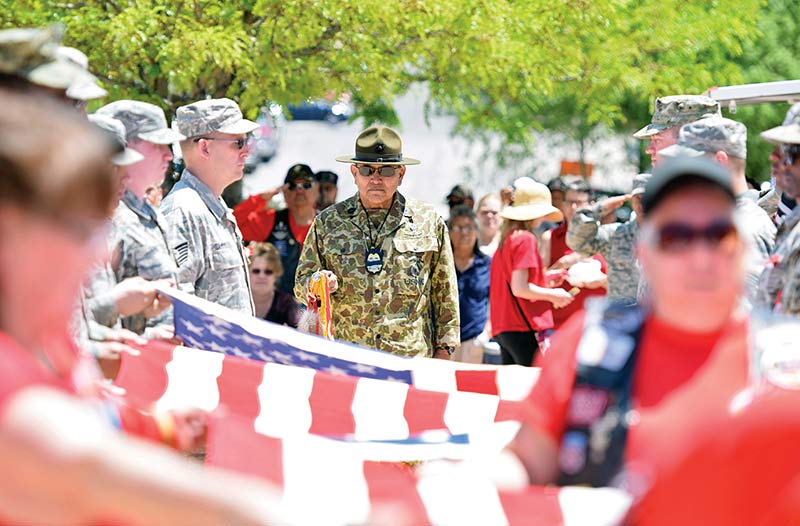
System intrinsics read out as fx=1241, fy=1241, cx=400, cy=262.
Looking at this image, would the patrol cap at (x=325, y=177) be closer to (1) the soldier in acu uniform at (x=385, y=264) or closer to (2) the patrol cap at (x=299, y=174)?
(2) the patrol cap at (x=299, y=174)

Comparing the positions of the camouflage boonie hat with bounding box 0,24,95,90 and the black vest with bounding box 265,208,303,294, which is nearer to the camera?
the camouflage boonie hat with bounding box 0,24,95,90

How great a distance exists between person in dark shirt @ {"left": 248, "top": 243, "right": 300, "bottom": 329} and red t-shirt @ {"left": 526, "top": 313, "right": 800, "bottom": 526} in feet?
19.8

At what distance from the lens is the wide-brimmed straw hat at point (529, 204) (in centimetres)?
934

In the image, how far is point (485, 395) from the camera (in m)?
5.28

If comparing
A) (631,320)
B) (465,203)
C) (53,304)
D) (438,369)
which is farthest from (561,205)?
(53,304)

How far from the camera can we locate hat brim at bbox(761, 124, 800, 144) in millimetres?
4543

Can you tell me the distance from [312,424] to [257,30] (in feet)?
20.9

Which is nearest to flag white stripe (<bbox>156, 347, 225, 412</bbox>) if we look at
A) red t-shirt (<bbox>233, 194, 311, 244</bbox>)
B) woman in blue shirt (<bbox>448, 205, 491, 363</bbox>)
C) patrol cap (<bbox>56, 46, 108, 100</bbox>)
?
patrol cap (<bbox>56, 46, 108, 100</bbox>)

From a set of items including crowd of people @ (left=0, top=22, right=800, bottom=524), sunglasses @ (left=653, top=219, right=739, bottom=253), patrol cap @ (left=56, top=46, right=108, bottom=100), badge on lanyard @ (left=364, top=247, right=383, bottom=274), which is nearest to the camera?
crowd of people @ (left=0, top=22, right=800, bottom=524)

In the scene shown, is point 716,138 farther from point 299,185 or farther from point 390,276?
point 299,185

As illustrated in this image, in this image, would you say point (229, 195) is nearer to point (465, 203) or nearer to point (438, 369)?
point (465, 203)

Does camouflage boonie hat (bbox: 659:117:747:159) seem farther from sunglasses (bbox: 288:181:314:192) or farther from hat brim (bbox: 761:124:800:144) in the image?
sunglasses (bbox: 288:181:314:192)

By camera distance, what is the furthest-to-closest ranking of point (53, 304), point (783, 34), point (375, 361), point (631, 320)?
point (783, 34) → point (375, 361) → point (631, 320) → point (53, 304)

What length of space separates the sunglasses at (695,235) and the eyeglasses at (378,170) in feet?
14.8
